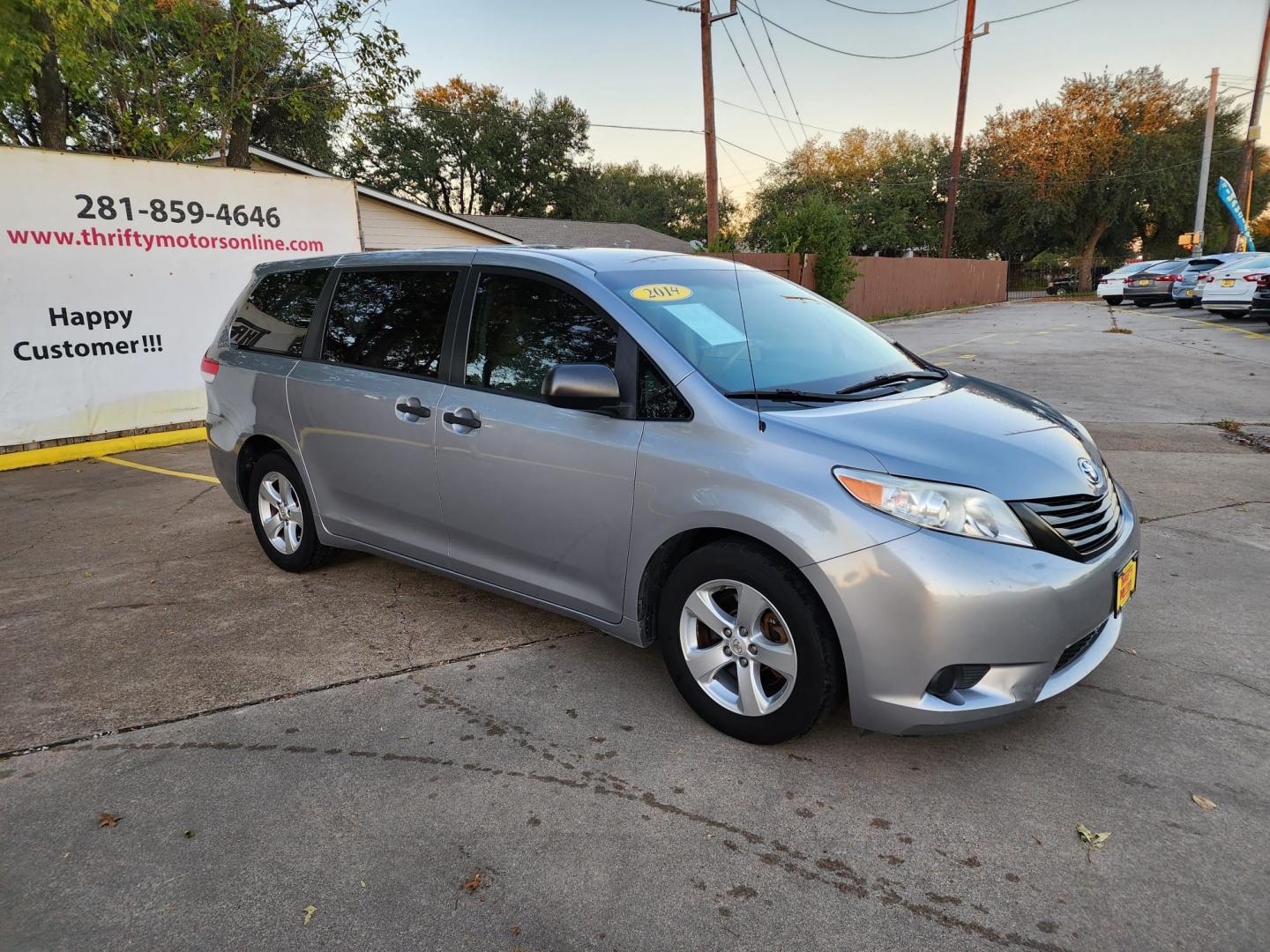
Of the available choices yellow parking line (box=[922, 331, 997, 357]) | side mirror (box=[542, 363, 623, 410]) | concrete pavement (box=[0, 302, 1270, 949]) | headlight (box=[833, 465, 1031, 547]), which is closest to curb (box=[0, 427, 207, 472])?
concrete pavement (box=[0, 302, 1270, 949])

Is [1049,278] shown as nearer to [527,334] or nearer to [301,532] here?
[301,532]

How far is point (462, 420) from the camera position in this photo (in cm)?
369

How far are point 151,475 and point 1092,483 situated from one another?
7771mm

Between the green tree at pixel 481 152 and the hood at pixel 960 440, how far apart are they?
4936cm

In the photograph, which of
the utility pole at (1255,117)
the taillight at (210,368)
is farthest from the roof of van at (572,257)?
the utility pole at (1255,117)

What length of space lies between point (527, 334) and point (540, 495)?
72 cm

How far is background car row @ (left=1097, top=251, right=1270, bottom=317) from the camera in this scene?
19.1 m

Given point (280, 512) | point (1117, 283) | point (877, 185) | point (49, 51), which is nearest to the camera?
point (280, 512)

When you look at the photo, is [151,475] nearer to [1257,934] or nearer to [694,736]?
[694,736]

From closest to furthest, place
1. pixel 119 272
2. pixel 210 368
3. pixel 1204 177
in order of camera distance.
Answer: pixel 210 368, pixel 119 272, pixel 1204 177

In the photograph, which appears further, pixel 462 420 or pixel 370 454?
pixel 370 454

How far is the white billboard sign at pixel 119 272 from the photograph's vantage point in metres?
8.45

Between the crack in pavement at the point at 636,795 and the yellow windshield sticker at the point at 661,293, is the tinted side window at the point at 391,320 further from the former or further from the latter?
the crack in pavement at the point at 636,795

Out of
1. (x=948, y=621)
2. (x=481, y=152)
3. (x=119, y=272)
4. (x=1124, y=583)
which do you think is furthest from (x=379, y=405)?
(x=481, y=152)
